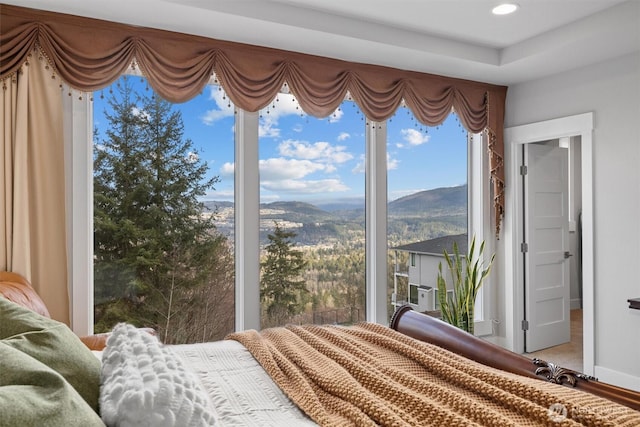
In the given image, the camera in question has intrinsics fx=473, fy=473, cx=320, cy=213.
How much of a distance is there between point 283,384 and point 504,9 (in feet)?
9.18

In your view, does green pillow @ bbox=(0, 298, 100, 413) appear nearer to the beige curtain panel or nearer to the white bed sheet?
the white bed sheet

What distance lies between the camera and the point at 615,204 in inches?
144

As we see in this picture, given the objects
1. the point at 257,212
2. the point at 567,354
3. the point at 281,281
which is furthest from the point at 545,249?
the point at 257,212

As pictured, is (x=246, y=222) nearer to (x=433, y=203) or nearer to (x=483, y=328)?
(x=433, y=203)

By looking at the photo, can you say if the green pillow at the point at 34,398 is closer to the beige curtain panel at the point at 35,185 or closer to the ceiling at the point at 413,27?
the beige curtain panel at the point at 35,185

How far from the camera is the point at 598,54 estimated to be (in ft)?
11.8

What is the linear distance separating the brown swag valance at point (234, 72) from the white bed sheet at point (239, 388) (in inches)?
72.7

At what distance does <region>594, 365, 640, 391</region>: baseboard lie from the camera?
352 centimetres

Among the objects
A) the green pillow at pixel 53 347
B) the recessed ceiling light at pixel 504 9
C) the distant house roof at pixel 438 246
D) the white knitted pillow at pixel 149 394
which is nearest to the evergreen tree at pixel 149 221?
the distant house roof at pixel 438 246

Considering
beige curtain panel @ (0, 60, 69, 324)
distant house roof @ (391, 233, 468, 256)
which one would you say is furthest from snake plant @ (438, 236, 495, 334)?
beige curtain panel @ (0, 60, 69, 324)

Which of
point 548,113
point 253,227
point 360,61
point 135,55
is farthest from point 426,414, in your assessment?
point 548,113

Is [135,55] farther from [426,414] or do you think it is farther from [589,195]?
[589,195]

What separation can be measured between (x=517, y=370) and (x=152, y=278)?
242 centimetres

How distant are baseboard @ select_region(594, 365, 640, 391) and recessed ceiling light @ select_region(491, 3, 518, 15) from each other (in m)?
2.81
